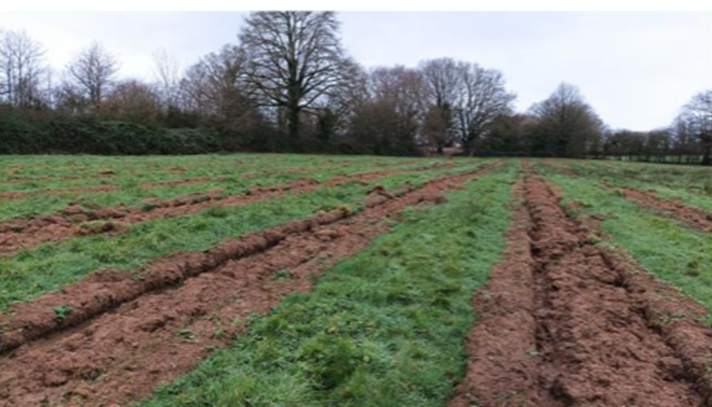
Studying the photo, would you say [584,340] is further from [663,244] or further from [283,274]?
[663,244]

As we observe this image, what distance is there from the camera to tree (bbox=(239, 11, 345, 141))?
3972 centimetres

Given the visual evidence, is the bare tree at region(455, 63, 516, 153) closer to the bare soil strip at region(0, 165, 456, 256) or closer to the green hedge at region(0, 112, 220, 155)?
the green hedge at region(0, 112, 220, 155)

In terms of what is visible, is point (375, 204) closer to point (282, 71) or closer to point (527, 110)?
point (282, 71)

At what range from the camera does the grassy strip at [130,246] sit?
5309 mm

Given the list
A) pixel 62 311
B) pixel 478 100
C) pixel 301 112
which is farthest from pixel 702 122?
pixel 62 311

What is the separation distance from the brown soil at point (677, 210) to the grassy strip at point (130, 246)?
949 centimetres

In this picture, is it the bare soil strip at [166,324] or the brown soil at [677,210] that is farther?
the brown soil at [677,210]

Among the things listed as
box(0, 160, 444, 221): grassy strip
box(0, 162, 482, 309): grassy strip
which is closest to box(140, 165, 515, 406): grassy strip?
box(0, 162, 482, 309): grassy strip

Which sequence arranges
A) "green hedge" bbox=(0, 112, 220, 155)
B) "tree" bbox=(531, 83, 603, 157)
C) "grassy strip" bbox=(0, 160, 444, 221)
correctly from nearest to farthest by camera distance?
"grassy strip" bbox=(0, 160, 444, 221) → "green hedge" bbox=(0, 112, 220, 155) → "tree" bbox=(531, 83, 603, 157)

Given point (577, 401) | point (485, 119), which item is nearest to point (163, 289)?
point (577, 401)

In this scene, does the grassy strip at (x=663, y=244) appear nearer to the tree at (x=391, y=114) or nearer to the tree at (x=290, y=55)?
the tree at (x=290, y=55)

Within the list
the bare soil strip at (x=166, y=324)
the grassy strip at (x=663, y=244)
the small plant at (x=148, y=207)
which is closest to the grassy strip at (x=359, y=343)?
the bare soil strip at (x=166, y=324)

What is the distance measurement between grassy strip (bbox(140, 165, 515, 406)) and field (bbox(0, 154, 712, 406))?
0.07ft

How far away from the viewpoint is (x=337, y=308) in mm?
5066
